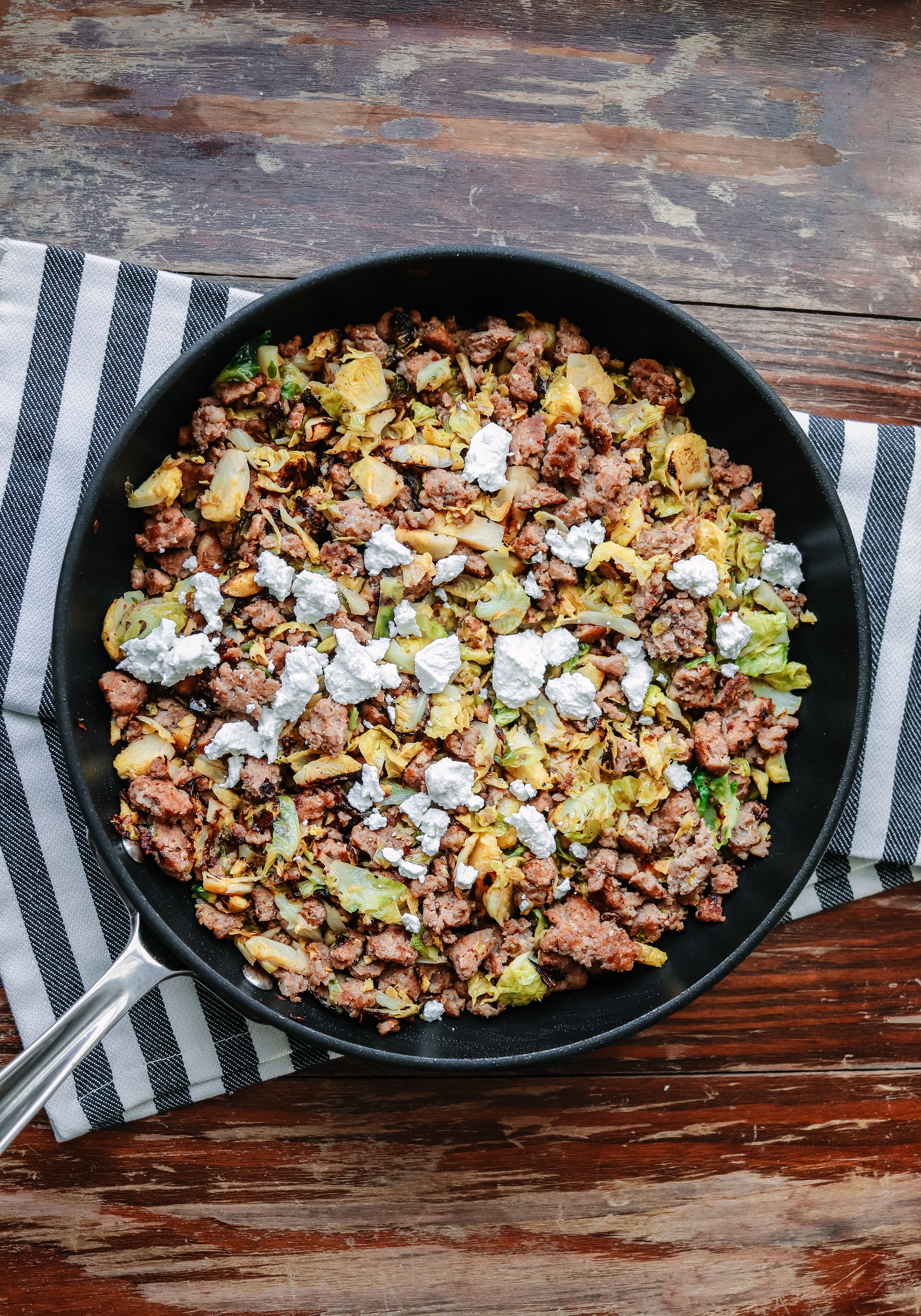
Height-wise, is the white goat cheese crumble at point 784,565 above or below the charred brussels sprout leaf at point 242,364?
below

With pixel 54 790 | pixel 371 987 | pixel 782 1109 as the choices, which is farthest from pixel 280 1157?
pixel 782 1109

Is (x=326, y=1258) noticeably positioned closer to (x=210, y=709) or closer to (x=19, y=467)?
(x=210, y=709)

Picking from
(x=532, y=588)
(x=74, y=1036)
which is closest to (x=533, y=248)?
(x=532, y=588)

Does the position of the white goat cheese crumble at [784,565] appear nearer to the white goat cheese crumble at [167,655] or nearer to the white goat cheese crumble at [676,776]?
the white goat cheese crumble at [676,776]

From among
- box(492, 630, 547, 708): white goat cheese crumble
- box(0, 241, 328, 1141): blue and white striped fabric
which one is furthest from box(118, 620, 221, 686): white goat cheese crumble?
box(492, 630, 547, 708): white goat cheese crumble

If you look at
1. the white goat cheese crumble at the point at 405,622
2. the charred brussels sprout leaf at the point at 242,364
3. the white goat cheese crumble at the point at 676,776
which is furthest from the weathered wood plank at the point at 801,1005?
the charred brussels sprout leaf at the point at 242,364

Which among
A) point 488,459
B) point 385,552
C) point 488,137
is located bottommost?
→ point 385,552

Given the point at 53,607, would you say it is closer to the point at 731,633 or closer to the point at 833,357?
the point at 731,633
